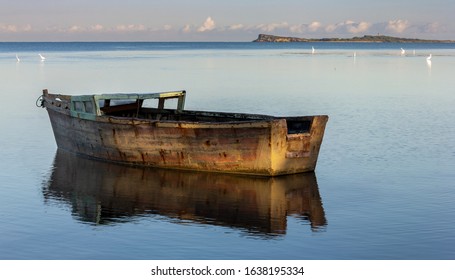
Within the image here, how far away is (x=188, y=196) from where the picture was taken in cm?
1870

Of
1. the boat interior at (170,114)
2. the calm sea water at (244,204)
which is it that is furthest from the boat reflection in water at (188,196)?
the boat interior at (170,114)

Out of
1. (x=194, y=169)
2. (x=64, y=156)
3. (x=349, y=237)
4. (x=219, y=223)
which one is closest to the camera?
(x=349, y=237)

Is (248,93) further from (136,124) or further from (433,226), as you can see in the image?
(433,226)

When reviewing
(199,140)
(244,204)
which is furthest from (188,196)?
(199,140)

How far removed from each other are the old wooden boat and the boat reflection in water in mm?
310

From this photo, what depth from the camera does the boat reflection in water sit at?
16547 mm

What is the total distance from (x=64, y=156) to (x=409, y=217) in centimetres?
1211

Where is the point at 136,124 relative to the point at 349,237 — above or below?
above

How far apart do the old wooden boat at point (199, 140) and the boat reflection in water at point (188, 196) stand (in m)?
0.31

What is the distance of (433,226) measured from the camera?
50.4 feet

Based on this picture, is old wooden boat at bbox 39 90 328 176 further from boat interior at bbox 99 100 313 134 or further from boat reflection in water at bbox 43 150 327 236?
boat reflection in water at bbox 43 150 327 236

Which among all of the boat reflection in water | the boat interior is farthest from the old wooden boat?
the boat reflection in water

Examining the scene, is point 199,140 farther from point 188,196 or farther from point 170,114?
point 170,114

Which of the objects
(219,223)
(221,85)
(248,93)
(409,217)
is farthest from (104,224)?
Answer: (221,85)
